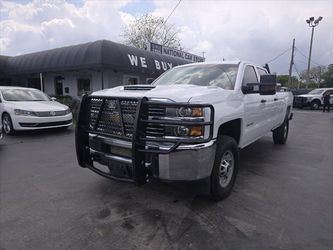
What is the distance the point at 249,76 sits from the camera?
4762 mm

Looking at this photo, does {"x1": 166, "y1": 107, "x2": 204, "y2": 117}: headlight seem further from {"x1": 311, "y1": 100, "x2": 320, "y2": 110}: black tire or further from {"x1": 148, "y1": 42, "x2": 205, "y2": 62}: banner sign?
{"x1": 311, "y1": 100, "x2": 320, "y2": 110}: black tire

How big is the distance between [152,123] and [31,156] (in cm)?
405

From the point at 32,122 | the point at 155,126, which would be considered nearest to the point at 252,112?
the point at 155,126

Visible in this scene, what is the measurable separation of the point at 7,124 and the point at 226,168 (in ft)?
24.3

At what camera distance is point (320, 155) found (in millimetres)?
6309

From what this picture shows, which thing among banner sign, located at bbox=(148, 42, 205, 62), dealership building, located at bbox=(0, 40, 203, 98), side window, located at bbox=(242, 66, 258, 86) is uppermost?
banner sign, located at bbox=(148, 42, 205, 62)

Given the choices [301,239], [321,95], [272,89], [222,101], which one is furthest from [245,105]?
[321,95]

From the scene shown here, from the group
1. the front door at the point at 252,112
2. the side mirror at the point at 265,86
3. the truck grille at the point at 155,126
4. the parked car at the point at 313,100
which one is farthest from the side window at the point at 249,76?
the parked car at the point at 313,100

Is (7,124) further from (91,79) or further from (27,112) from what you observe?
(91,79)

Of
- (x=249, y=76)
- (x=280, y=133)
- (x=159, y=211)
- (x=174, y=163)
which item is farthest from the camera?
(x=280, y=133)

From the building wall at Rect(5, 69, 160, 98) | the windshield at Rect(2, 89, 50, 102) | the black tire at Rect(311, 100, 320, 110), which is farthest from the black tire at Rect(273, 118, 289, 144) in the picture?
the black tire at Rect(311, 100, 320, 110)

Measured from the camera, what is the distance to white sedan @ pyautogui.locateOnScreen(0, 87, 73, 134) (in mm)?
7926

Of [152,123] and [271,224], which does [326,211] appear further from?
[152,123]

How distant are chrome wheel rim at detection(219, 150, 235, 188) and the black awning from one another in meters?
10.9
